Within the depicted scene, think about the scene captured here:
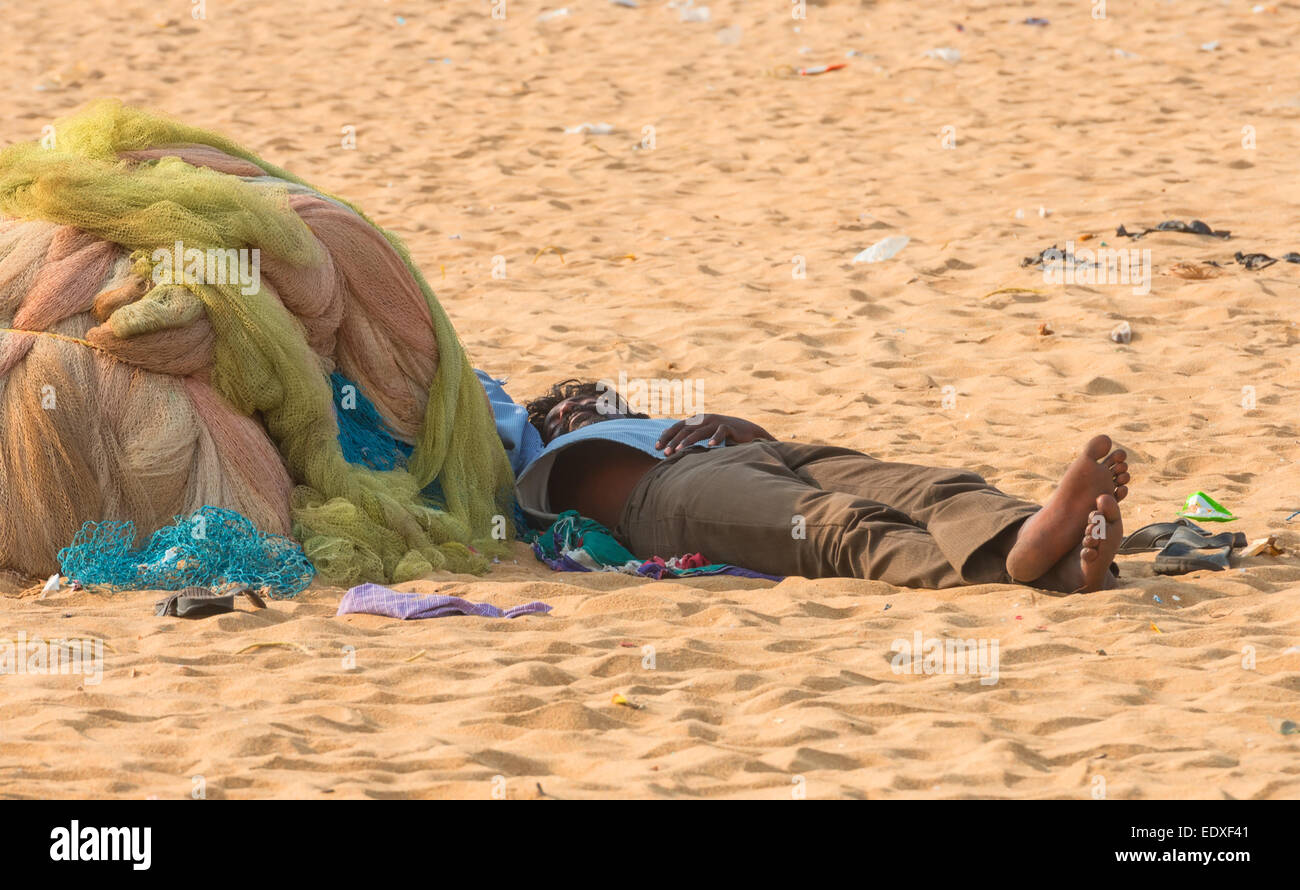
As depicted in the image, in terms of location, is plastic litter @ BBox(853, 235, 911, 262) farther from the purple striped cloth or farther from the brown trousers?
the purple striped cloth

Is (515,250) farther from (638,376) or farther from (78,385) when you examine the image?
(78,385)

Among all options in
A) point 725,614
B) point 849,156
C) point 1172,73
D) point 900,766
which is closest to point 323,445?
point 725,614

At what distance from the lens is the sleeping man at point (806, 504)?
401 cm

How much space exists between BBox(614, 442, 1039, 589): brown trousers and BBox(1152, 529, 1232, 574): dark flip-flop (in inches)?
20.7

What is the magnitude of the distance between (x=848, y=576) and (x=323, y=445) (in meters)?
1.51

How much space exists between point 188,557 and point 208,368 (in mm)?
527

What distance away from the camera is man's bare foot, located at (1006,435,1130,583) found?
153 inches

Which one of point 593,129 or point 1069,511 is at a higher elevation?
point 593,129

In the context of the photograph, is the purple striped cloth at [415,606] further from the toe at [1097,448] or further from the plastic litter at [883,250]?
the plastic litter at [883,250]

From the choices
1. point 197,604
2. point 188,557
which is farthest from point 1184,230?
point 197,604

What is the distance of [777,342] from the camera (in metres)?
7.06

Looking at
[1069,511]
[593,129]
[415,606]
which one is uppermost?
[593,129]

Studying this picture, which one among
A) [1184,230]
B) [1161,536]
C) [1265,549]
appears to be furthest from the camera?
[1184,230]

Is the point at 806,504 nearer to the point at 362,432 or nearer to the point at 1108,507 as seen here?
the point at 1108,507
